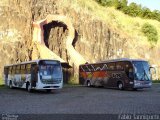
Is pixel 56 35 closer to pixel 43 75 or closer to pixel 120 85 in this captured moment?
pixel 120 85

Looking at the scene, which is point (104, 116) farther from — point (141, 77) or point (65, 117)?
point (141, 77)

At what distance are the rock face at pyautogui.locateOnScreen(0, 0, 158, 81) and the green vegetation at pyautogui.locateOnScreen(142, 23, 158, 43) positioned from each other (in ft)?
13.1

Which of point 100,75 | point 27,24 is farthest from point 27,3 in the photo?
point 100,75

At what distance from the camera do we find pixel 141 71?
106ft

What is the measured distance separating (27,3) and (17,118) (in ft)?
126

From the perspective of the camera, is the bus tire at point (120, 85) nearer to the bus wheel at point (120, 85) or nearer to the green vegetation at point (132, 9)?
the bus wheel at point (120, 85)

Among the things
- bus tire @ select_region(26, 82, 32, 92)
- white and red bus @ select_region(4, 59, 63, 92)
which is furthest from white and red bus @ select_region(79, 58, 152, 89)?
bus tire @ select_region(26, 82, 32, 92)

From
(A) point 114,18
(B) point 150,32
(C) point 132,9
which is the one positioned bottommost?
(B) point 150,32

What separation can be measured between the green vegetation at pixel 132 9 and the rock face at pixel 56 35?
478 inches

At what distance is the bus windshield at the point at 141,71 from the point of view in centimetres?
3200

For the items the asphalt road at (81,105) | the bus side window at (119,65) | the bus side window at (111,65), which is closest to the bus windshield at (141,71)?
the bus side window at (119,65)

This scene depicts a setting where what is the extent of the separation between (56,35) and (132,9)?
2843 cm

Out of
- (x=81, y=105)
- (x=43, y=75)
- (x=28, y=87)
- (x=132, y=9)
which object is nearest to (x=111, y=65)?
(x=28, y=87)

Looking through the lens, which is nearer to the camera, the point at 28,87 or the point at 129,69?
the point at 28,87
